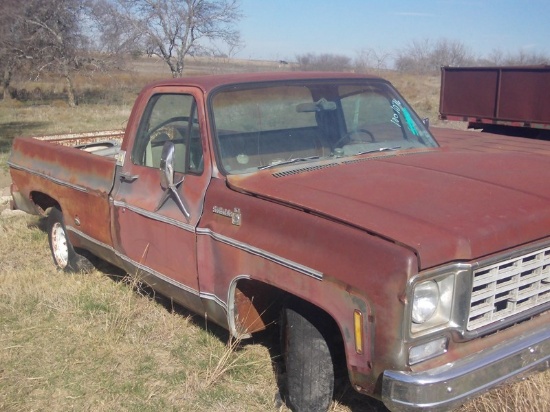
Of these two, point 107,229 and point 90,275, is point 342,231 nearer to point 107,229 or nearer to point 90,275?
point 107,229

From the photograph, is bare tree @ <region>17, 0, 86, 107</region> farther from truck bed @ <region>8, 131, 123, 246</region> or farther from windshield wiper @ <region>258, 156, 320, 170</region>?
windshield wiper @ <region>258, 156, 320, 170</region>

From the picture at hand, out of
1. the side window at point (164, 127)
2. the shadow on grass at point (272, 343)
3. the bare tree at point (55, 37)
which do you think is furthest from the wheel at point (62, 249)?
the bare tree at point (55, 37)

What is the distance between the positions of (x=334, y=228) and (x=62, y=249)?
3.73 m

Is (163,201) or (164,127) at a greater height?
(164,127)

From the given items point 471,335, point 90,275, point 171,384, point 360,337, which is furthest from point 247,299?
point 90,275

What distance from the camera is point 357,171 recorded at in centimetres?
361

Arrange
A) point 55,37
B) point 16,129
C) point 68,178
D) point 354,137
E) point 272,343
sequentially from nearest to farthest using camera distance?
point 354,137 < point 272,343 < point 68,178 < point 16,129 < point 55,37

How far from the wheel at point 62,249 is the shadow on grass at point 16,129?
10.3 meters

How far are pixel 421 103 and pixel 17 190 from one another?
2323cm

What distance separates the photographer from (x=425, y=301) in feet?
8.81

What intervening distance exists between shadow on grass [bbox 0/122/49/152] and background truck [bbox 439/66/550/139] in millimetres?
9996

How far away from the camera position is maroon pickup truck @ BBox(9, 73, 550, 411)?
105 inches

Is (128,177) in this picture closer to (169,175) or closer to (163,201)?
(163,201)

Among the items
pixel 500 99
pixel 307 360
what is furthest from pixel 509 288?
pixel 500 99
